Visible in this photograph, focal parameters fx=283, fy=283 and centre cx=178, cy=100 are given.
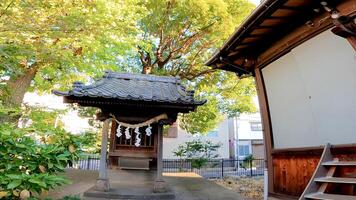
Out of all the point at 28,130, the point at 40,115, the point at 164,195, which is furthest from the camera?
the point at 164,195

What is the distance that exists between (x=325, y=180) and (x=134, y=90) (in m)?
6.60

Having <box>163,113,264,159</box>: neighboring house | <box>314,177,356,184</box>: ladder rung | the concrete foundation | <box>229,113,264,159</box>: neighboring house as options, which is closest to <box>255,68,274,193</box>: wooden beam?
<box>314,177,356,184</box>: ladder rung

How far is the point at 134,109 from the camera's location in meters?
9.28

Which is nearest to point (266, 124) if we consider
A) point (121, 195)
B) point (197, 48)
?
point (121, 195)

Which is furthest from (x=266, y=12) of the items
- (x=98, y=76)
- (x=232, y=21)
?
(x=232, y=21)

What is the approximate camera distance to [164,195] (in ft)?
26.1

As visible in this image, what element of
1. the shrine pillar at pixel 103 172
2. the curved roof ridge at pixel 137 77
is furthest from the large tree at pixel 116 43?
the shrine pillar at pixel 103 172

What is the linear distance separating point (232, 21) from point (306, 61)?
8.76 metres

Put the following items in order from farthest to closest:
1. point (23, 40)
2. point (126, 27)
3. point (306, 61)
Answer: point (126, 27), point (23, 40), point (306, 61)

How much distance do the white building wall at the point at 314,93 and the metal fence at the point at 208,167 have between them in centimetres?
1099

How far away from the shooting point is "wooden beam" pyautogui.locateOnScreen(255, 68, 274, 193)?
644cm

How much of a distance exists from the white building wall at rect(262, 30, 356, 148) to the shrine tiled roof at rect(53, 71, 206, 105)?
8.97 ft

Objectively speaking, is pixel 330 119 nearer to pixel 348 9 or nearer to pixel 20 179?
pixel 348 9

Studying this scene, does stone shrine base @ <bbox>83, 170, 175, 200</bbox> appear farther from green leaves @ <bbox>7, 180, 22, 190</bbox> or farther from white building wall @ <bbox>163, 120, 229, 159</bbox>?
white building wall @ <bbox>163, 120, 229, 159</bbox>
